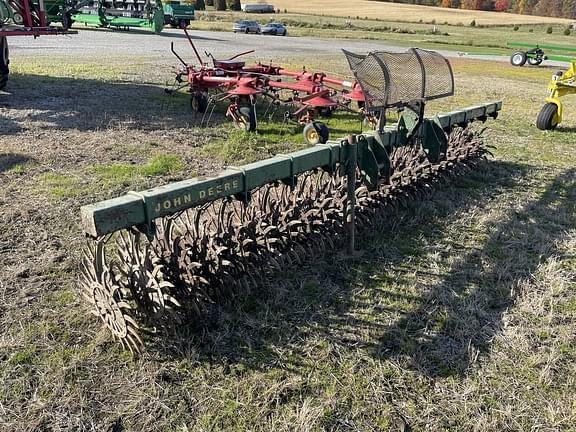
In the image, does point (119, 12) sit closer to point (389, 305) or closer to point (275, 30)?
point (389, 305)

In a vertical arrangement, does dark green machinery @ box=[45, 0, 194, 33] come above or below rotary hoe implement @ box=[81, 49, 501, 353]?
above

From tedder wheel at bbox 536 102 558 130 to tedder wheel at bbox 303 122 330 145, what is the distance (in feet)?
14.3

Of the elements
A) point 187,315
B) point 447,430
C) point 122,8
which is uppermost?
point 122,8

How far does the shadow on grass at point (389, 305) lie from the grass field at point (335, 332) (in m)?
0.01

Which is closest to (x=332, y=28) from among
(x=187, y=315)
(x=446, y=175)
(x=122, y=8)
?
(x=122, y=8)

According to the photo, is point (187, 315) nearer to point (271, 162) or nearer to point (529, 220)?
point (271, 162)

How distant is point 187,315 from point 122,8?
11.4 metres

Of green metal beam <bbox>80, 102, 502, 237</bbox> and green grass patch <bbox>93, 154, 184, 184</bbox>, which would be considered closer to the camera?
green metal beam <bbox>80, 102, 502, 237</bbox>

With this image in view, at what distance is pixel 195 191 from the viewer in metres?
3.01

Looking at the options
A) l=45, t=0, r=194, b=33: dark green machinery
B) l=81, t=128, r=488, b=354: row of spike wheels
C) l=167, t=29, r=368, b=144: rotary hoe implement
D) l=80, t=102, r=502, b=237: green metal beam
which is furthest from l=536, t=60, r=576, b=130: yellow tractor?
l=45, t=0, r=194, b=33: dark green machinery

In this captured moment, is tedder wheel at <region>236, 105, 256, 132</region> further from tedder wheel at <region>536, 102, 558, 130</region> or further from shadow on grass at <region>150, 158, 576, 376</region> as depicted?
tedder wheel at <region>536, 102, 558, 130</region>

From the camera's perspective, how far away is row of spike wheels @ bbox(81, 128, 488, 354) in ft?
9.70

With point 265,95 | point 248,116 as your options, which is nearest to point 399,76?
point 248,116

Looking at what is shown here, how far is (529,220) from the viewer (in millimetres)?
4945
